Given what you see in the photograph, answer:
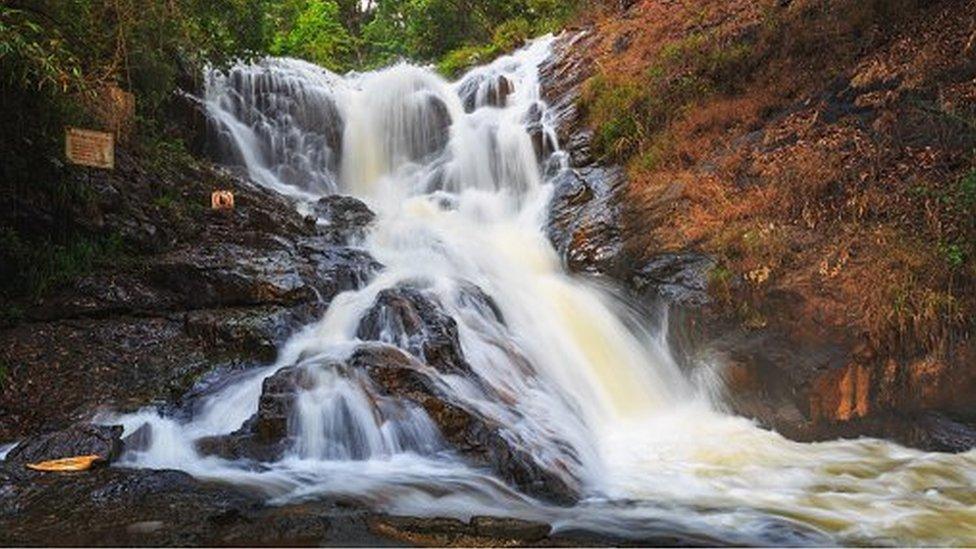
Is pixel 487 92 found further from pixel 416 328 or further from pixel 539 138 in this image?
pixel 416 328

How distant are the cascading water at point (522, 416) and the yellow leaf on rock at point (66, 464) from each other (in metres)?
0.39

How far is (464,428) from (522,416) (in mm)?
828

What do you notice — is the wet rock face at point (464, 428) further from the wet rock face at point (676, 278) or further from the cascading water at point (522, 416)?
the wet rock face at point (676, 278)

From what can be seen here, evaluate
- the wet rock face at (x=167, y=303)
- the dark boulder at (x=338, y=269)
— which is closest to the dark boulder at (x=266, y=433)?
the wet rock face at (x=167, y=303)

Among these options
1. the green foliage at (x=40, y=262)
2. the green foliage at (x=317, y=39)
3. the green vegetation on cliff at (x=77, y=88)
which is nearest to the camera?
the green vegetation on cliff at (x=77, y=88)

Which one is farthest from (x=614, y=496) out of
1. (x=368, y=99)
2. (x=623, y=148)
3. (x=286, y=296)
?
(x=368, y=99)

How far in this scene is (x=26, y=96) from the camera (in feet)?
21.8

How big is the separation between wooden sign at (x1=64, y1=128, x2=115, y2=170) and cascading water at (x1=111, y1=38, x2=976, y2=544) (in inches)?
107

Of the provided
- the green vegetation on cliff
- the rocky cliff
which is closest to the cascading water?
the rocky cliff

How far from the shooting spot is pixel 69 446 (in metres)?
5.04

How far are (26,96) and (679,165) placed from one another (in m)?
8.16

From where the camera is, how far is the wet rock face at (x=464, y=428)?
16.9 ft

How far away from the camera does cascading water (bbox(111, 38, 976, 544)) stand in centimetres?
486

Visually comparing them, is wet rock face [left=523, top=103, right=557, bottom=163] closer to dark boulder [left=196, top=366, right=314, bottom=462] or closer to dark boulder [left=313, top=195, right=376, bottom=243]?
dark boulder [left=313, top=195, right=376, bottom=243]
